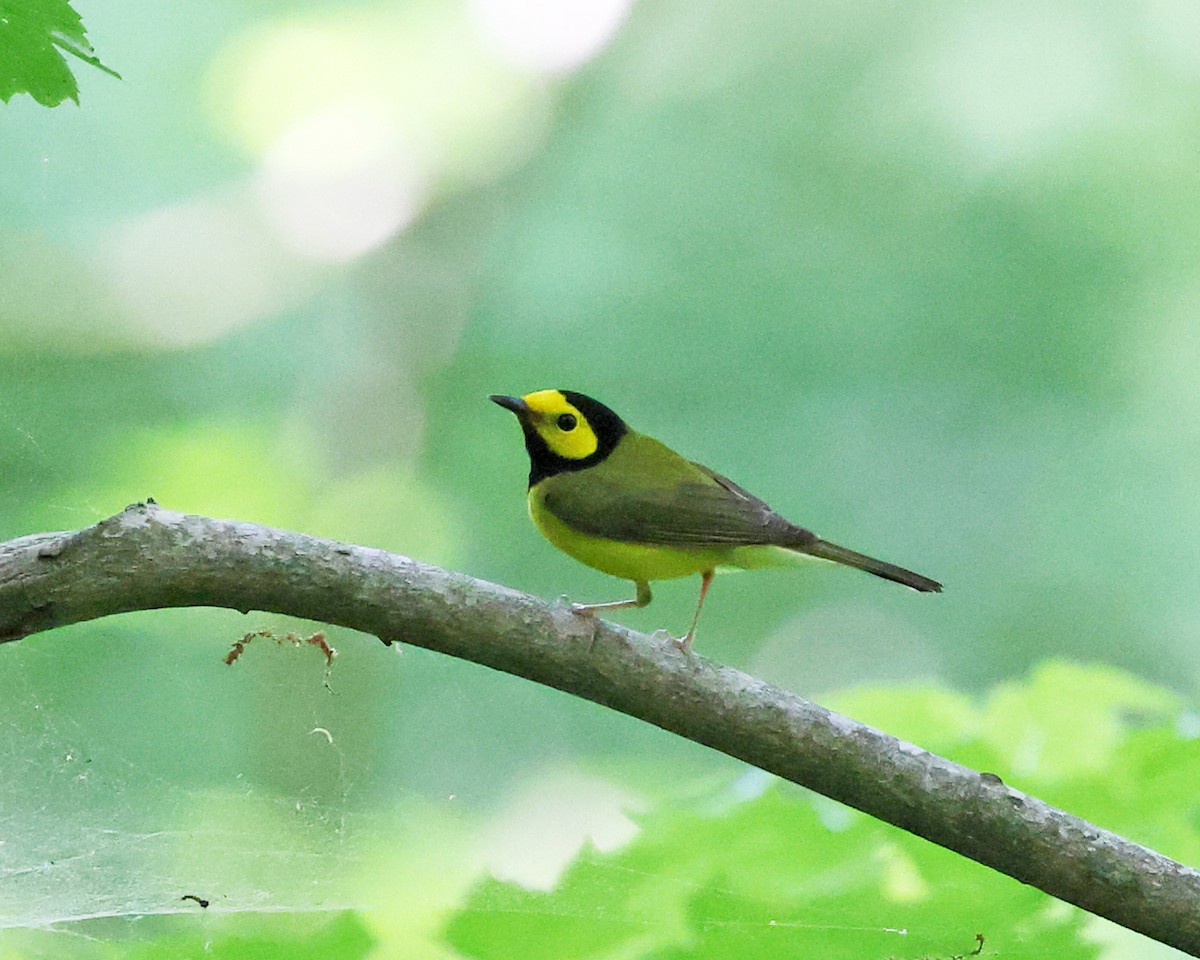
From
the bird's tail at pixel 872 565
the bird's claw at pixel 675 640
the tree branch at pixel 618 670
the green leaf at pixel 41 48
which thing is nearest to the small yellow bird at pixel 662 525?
the bird's tail at pixel 872 565

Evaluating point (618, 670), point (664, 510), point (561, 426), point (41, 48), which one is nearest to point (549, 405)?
point (561, 426)

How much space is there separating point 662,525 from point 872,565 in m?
0.37

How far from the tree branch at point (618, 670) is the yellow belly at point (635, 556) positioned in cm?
49

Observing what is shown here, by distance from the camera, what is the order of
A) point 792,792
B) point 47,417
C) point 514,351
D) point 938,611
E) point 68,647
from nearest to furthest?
point 792,792, point 68,647, point 47,417, point 514,351, point 938,611

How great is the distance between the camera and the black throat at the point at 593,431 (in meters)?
2.31

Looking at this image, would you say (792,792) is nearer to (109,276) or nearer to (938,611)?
(938,611)

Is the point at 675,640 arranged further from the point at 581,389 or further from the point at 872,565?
the point at 581,389

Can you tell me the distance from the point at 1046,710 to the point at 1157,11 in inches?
142

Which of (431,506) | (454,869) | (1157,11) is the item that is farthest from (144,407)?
(1157,11)

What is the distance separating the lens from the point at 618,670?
1543 mm

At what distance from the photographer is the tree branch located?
55.7 inches

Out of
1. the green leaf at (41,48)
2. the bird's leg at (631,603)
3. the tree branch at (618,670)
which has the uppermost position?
the green leaf at (41,48)

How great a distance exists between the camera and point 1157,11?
4.71m

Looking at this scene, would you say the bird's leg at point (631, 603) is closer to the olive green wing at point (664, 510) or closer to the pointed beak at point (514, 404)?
the olive green wing at point (664, 510)
